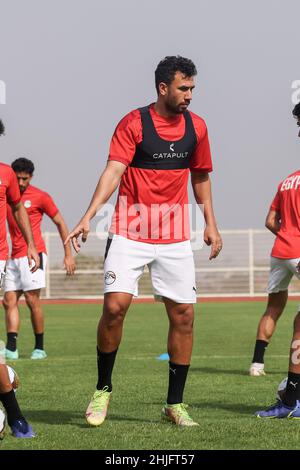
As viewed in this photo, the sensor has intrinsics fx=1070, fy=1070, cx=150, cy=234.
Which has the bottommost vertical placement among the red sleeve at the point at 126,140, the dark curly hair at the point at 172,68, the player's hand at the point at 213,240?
the player's hand at the point at 213,240

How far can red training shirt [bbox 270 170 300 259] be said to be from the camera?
10.4 meters

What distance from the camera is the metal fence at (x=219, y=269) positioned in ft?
128

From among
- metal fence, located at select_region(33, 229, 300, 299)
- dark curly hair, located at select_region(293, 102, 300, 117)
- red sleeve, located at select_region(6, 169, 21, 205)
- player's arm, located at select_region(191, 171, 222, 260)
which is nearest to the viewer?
red sleeve, located at select_region(6, 169, 21, 205)

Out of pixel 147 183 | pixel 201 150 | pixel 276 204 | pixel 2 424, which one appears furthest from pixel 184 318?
pixel 276 204

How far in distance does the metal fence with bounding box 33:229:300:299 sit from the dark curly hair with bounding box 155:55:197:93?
101ft

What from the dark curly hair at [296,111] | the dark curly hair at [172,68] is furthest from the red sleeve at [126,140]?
the dark curly hair at [296,111]

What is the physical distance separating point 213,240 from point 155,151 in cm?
84

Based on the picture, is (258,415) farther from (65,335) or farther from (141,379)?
(65,335)

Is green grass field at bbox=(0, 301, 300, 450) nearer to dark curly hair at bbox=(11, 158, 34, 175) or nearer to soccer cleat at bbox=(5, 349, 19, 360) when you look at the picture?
soccer cleat at bbox=(5, 349, 19, 360)

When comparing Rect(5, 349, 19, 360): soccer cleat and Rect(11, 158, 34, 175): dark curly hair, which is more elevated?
Rect(11, 158, 34, 175): dark curly hair

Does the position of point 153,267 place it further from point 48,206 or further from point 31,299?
point 31,299

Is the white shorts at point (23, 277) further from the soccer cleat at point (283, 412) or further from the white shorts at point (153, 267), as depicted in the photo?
the soccer cleat at point (283, 412)

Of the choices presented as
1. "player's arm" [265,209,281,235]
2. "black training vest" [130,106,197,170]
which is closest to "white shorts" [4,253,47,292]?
"player's arm" [265,209,281,235]

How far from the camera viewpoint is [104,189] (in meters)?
7.57
